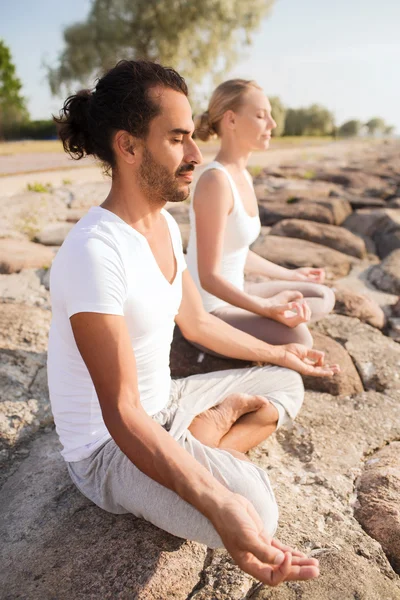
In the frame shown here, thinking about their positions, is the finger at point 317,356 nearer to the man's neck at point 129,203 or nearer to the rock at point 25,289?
the man's neck at point 129,203

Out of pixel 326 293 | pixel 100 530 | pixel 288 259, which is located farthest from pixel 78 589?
pixel 288 259

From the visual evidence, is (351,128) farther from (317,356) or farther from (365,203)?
(317,356)

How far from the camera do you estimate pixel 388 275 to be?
13.2 feet

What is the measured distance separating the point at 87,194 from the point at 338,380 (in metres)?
4.30

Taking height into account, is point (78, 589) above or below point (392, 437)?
above

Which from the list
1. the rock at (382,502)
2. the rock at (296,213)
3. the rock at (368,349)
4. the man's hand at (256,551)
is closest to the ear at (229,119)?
the rock at (368,349)

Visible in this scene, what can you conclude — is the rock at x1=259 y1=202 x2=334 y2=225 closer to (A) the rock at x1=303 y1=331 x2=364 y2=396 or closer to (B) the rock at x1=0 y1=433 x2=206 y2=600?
(A) the rock at x1=303 y1=331 x2=364 y2=396

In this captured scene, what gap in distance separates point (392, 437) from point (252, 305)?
75 cm

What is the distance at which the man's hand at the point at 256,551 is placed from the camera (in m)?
1.21

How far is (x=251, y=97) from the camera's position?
2721 millimetres

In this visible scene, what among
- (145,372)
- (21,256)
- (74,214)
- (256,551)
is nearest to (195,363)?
(145,372)

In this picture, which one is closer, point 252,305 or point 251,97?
point 252,305

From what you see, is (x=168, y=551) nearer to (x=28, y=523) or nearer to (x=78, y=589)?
(x=78, y=589)

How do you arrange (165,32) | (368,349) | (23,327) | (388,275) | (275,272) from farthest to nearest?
(165,32)
(388,275)
(275,272)
(368,349)
(23,327)
